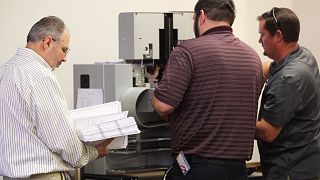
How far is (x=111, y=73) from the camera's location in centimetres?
298

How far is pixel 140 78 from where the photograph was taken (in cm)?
308

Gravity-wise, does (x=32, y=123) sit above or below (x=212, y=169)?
above

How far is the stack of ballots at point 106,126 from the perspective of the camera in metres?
2.39

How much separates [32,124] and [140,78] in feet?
3.10

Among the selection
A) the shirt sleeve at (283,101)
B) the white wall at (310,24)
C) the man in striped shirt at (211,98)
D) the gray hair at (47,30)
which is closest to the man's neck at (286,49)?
the shirt sleeve at (283,101)

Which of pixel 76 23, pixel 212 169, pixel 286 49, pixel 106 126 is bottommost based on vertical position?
pixel 212 169

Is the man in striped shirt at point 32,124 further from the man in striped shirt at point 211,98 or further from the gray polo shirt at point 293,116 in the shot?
the gray polo shirt at point 293,116

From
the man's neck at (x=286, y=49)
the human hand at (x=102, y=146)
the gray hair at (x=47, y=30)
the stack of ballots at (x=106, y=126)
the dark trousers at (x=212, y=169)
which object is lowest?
the dark trousers at (x=212, y=169)

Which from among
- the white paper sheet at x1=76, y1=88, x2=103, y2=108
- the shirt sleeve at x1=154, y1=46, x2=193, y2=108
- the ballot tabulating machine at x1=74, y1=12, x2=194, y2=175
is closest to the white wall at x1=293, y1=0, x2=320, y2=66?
the ballot tabulating machine at x1=74, y1=12, x2=194, y2=175

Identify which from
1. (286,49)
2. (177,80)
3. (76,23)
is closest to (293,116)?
(286,49)

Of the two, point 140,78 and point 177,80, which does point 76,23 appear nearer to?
point 140,78

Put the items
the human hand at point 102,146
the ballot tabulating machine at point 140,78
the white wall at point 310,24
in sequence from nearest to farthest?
the human hand at point 102,146
the ballot tabulating machine at point 140,78
the white wall at point 310,24

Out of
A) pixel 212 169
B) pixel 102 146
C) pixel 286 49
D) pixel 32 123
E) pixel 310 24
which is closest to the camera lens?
pixel 32 123

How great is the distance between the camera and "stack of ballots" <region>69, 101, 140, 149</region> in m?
2.39
